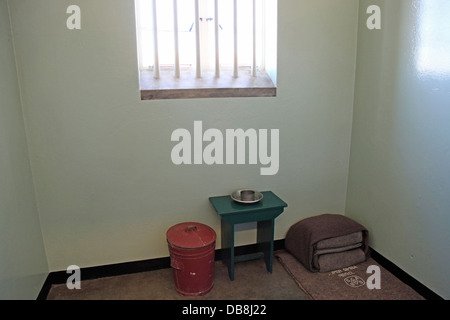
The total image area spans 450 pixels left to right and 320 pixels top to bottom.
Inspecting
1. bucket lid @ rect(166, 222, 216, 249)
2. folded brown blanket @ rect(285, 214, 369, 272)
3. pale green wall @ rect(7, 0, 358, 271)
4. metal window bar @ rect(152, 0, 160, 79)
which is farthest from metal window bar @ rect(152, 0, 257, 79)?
A: folded brown blanket @ rect(285, 214, 369, 272)

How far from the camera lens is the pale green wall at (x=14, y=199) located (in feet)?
5.79

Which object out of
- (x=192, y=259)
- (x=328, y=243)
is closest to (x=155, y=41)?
(x=192, y=259)

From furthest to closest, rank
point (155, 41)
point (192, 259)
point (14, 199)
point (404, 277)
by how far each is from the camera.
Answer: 1. point (155, 41)
2. point (404, 277)
3. point (192, 259)
4. point (14, 199)

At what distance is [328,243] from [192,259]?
1.01 meters

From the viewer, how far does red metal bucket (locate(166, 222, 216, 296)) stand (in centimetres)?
220

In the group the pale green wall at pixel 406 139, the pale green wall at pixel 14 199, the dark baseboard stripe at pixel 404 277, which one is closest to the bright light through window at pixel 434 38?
the pale green wall at pixel 406 139

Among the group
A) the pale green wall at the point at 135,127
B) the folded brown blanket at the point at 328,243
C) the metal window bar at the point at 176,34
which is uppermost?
the metal window bar at the point at 176,34

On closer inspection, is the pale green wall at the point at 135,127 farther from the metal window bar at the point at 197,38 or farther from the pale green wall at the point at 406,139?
the metal window bar at the point at 197,38

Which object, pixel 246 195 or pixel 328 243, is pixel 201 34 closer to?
pixel 246 195

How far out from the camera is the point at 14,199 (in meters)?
1.90

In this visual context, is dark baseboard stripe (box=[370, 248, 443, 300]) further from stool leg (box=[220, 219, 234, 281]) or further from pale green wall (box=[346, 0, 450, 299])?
stool leg (box=[220, 219, 234, 281])

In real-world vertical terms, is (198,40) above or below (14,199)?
above

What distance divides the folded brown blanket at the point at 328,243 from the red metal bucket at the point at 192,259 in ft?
2.35
